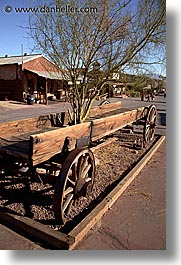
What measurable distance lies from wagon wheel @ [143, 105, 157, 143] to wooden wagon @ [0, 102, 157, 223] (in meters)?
1.15

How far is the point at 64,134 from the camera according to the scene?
1.82m

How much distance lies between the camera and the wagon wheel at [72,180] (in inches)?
67.9

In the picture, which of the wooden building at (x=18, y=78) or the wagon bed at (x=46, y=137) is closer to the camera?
the wagon bed at (x=46, y=137)

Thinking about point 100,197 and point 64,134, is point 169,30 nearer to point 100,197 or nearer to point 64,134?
point 64,134

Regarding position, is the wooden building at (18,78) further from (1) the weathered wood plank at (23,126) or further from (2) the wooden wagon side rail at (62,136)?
(2) the wooden wagon side rail at (62,136)

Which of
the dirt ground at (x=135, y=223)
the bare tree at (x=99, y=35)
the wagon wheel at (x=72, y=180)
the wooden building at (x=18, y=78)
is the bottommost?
the dirt ground at (x=135, y=223)

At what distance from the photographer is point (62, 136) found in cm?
180

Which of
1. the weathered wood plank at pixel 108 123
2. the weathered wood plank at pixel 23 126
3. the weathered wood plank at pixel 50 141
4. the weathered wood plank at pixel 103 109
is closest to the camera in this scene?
the weathered wood plank at pixel 50 141

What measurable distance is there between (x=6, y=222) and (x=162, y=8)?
80.6 inches

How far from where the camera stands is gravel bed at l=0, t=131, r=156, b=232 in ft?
6.49

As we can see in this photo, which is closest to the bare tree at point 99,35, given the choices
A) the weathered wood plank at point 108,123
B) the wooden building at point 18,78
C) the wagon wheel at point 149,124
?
the weathered wood plank at point 108,123

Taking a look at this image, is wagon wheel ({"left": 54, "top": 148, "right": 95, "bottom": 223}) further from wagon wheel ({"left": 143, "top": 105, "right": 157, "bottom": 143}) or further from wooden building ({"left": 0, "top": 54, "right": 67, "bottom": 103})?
wooden building ({"left": 0, "top": 54, "right": 67, "bottom": 103})

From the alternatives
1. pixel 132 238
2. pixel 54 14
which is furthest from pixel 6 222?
pixel 54 14

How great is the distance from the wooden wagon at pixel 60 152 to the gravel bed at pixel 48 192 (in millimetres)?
115
